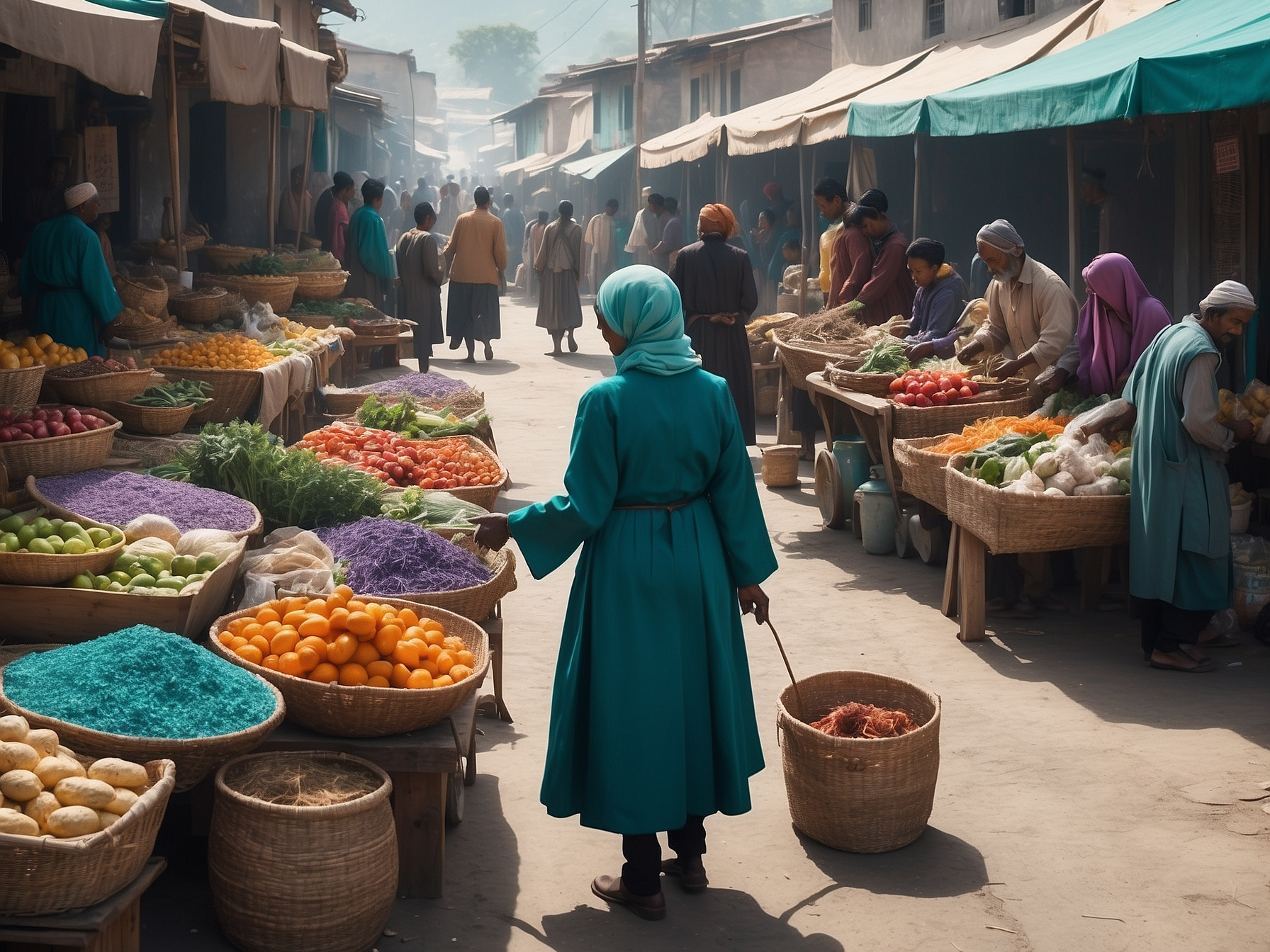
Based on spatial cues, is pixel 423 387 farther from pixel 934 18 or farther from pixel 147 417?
pixel 934 18

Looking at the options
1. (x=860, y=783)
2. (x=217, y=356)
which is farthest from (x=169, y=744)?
(x=217, y=356)

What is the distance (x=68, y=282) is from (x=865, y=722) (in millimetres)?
5498

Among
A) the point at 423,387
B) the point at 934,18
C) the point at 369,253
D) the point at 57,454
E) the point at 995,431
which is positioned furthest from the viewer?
the point at 934,18

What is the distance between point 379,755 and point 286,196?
12293mm

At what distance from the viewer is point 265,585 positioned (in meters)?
4.50

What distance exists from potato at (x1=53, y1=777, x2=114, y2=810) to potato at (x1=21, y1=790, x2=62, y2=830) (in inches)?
1.0

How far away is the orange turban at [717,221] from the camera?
916 centimetres

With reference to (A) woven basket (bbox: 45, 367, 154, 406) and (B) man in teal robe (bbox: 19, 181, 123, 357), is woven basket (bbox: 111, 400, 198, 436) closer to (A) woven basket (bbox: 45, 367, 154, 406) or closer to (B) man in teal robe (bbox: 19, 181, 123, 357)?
(A) woven basket (bbox: 45, 367, 154, 406)

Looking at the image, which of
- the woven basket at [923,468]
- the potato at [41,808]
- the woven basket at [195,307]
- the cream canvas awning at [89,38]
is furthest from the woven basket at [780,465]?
the potato at [41,808]

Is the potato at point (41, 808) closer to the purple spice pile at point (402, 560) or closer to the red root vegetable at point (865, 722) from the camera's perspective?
the purple spice pile at point (402, 560)

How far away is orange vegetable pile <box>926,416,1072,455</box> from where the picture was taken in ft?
21.5

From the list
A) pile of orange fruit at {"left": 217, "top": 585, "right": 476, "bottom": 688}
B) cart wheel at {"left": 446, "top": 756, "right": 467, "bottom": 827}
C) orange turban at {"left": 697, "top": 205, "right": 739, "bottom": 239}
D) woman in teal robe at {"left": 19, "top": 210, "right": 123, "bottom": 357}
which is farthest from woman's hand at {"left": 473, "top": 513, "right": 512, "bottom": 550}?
orange turban at {"left": 697, "top": 205, "right": 739, "bottom": 239}

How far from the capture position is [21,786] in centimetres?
295

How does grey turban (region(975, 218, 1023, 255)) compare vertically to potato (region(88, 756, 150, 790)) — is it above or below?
above
